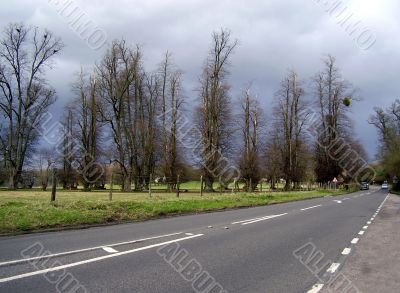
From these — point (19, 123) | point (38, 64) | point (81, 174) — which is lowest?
point (81, 174)

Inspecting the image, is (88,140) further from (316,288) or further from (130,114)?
(316,288)

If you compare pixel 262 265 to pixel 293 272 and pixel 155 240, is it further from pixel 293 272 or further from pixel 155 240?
pixel 155 240

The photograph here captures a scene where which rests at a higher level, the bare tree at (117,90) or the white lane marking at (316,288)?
the bare tree at (117,90)

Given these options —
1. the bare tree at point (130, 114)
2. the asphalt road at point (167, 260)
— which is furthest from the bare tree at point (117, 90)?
the asphalt road at point (167, 260)

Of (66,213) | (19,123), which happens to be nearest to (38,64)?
(19,123)

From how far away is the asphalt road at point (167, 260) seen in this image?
22.5ft

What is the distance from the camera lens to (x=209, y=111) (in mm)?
55156

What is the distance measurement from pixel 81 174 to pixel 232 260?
61.0 meters

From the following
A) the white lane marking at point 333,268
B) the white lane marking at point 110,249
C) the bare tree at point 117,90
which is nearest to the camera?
the white lane marking at point 333,268

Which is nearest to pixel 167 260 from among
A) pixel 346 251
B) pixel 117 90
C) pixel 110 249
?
pixel 110 249

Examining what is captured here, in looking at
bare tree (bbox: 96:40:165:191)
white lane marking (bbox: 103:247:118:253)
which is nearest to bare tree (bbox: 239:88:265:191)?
bare tree (bbox: 96:40:165:191)

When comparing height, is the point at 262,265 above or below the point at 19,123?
below

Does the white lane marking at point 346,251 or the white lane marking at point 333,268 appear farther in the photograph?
the white lane marking at point 346,251

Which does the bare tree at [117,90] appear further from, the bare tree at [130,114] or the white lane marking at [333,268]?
the white lane marking at [333,268]
